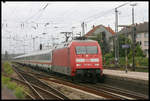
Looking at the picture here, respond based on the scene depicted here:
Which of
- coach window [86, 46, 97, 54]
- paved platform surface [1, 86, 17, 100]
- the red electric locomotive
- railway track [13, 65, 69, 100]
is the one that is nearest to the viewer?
paved platform surface [1, 86, 17, 100]

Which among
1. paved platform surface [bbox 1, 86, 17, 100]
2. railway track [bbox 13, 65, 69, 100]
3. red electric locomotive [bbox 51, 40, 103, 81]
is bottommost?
railway track [bbox 13, 65, 69, 100]

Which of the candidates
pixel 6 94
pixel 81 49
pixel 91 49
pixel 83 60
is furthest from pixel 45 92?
pixel 91 49

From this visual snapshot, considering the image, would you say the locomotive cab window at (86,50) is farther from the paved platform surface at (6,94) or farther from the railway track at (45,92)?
the paved platform surface at (6,94)

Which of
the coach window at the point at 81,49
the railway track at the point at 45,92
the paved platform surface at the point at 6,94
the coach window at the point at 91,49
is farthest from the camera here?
the coach window at the point at 91,49

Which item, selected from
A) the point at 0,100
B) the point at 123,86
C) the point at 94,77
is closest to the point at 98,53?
the point at 94,77

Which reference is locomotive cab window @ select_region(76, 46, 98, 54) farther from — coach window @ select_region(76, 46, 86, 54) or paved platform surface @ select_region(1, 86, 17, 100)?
paved platform surface @ select_region(1, 86, 17, 100)

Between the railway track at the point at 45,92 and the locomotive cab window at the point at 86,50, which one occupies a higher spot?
the locomotive cab window at the point at 86,50

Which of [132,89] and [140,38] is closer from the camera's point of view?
[132,89]

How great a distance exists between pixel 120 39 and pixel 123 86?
1845 inches

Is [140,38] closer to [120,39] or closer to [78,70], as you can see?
[120,39]

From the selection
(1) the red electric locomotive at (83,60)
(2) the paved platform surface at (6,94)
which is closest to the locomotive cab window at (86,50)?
(1) the red electric locomotive at (83,60)

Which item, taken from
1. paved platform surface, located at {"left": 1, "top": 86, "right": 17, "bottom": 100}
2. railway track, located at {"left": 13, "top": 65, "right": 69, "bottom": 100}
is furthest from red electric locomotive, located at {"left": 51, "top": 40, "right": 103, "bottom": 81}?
paved platform surface, located at {"left": 1, "top": 86, "right": 17, "bottom": 100}

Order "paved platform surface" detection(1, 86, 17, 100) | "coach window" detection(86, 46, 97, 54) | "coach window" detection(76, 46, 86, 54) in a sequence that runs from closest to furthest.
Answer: "paved platform surface" detection(1, 86, 17, 100) < "coach window" detection(76, 46, 86, 54) < "coach window" detection(86, 46, 97, 54)

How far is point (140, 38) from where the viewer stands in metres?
62.6
